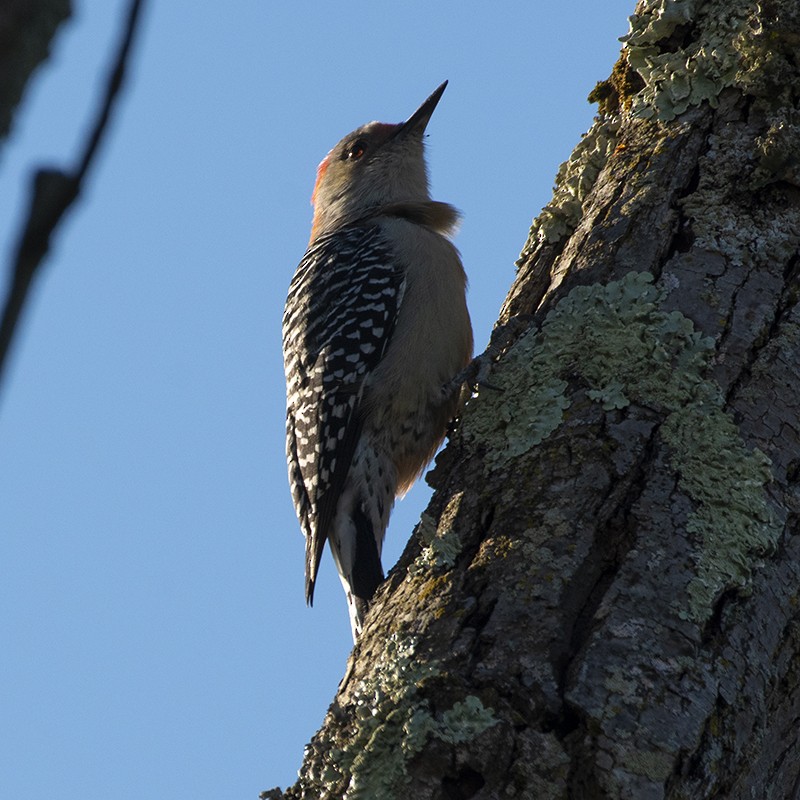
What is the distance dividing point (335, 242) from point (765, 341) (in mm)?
3429

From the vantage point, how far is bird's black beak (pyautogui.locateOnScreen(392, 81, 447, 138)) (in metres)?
7.36

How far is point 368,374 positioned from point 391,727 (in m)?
2.86

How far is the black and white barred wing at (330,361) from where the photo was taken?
A: 524 cm

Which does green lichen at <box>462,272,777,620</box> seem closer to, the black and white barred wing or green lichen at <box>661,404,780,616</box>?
green lichen at <box>661,404,780,616</box>

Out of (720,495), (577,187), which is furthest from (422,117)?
(720,495)

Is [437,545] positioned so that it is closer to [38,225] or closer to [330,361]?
[38,225]

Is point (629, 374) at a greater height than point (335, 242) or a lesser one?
lesser

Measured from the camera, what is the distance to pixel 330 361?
547 centimetres

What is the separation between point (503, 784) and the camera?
247 centimetres

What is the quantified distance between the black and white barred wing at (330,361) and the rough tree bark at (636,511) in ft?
4.61

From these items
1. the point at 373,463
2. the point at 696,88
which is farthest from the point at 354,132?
the point at 696,88

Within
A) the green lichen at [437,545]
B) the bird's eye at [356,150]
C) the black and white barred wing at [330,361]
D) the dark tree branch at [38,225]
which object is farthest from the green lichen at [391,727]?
the bird's eye at [356,150]

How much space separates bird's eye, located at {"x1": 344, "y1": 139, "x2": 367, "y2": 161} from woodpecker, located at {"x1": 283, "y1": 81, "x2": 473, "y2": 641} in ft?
3.79

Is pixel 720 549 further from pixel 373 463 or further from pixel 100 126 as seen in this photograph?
pixel 373 463
